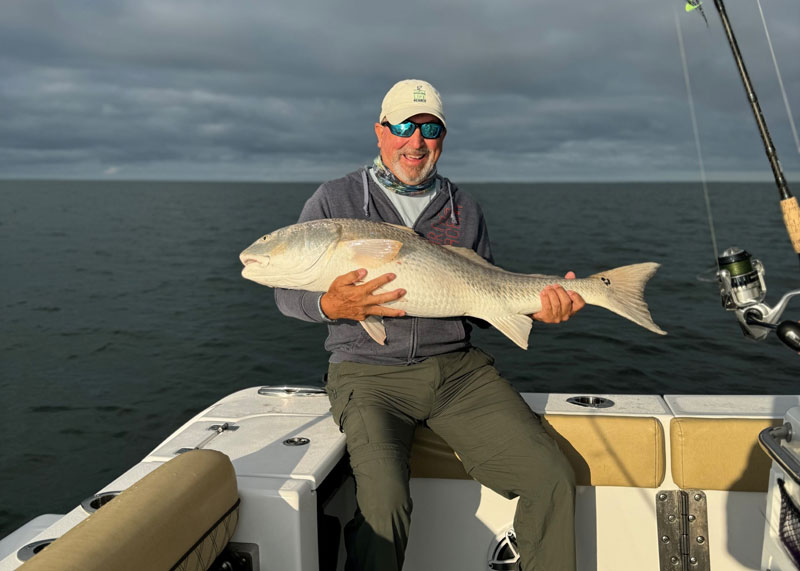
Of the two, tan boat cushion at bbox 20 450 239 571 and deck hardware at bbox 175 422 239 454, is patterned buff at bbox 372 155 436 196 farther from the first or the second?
tan boat cushion at bbox 20 450 239 571

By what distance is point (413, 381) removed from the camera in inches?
147

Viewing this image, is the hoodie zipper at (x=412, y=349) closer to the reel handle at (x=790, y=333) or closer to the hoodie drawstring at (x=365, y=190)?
the hoodie drawstring at (x=365, y=190)

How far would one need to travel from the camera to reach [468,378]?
12.6ft

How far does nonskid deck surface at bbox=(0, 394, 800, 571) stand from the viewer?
3.49m

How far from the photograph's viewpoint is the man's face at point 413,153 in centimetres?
406

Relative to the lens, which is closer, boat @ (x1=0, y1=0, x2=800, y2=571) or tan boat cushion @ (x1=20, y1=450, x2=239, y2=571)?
tan boat cushion @ (x1=20, y1=450, x2=239, y2=571)

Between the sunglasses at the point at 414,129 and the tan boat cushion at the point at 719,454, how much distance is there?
212 centimetres

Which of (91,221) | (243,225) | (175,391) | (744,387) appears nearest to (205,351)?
(175,391)

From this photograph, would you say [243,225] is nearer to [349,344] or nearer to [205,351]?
[205,351]

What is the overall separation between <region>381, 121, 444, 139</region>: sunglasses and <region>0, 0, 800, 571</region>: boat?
1.69m

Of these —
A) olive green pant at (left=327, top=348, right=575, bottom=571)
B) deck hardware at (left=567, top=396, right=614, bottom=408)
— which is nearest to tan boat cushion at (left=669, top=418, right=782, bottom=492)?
deck hardware at (left=567, top=396, right=614, bottom=408)

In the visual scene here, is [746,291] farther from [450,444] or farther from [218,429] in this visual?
[218,429]

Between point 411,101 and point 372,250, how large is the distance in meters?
1.07

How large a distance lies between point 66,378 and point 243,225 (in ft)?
113
